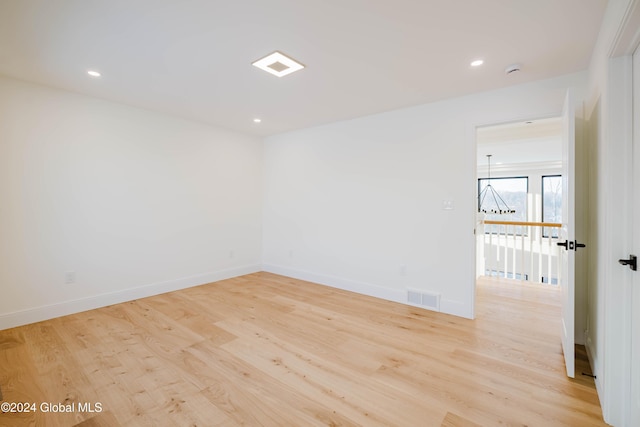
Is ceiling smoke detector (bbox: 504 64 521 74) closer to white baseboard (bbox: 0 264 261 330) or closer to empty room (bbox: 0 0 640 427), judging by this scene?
empty room (bbox: 0 0 640 427)

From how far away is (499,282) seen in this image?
14.8ft

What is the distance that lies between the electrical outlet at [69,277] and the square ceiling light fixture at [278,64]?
315 cm

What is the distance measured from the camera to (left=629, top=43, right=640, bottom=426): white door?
1425mm

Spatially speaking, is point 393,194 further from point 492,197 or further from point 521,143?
point 492,197

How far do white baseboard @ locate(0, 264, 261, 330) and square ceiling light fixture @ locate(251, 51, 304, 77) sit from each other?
3240mm

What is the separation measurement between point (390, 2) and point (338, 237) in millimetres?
3074

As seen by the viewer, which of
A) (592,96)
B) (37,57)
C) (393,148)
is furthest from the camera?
(393,148)

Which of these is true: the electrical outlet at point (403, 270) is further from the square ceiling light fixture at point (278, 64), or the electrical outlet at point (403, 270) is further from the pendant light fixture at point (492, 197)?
the pendant light fixture at point (492, 197)

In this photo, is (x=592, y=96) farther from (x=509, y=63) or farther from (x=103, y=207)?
(x=103, y=207)

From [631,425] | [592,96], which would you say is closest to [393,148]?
[592,96]

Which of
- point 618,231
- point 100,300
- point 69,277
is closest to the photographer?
point 618,231

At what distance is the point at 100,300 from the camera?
11.0 feet

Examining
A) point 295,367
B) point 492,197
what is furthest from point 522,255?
point 492,197

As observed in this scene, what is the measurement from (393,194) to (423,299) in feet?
4.55
